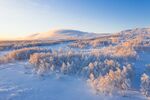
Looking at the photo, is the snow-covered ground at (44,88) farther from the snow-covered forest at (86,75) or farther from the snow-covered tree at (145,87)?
the snow-covered tree at (145,87)

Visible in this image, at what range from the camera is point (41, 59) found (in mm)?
12570

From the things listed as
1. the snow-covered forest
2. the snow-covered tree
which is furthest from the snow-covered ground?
the snow-covered tree

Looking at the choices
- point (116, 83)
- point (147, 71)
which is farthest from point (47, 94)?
point (147, 71)

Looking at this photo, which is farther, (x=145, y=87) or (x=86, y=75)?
(x=86, y=75)

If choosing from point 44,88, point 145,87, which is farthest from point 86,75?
point 145,87

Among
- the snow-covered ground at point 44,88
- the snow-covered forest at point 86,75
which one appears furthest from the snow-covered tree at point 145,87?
the snow-covered ground at point 44,88

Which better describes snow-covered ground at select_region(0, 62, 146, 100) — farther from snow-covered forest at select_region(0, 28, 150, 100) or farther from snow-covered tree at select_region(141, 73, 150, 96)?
snow-covered tree at select_region(141, 73, 150, 96)

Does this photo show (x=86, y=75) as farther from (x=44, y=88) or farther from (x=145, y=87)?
(x=145, y=87)

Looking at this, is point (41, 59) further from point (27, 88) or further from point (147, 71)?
point (147, 71)

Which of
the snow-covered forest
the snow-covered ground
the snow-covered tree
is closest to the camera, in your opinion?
the snow-covered ground

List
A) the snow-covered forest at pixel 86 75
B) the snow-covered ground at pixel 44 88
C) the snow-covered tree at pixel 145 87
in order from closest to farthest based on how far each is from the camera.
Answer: the snow-covered ground at pixel 44 88 → the snow-covered forest at pixel 86 75 → the snow-covered tree at pixel 145 87

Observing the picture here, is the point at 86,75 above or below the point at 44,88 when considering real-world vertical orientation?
above

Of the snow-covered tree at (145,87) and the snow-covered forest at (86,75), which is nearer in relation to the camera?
the snow-covered forest at (86,75)

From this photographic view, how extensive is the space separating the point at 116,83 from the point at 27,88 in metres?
3.47
